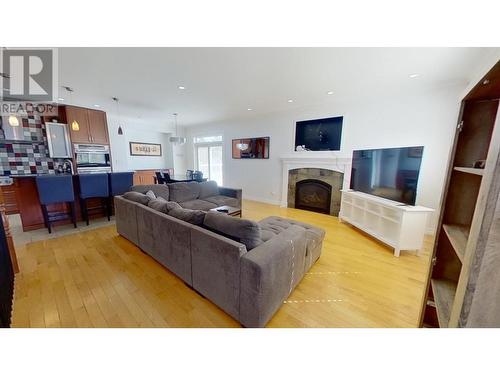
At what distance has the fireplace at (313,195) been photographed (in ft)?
14.1

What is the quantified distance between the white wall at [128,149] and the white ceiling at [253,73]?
63.3 inches

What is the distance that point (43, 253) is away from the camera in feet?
7.72

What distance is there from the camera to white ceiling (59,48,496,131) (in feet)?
6.73

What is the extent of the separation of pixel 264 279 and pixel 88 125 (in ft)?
19.7

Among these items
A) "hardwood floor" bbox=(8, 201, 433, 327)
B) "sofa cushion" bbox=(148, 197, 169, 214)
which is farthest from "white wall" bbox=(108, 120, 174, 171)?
"sofa cushion" bbox=(148, 197, 169, 214)

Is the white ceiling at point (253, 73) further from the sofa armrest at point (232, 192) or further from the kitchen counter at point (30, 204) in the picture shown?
the sofa armrest at point (232, 192)

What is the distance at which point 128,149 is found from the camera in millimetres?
6266

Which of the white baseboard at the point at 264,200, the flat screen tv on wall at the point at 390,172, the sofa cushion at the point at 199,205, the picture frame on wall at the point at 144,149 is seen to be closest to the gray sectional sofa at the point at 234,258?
the sofa cushion at the point at 199,205

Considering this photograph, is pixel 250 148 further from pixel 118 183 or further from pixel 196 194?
pixel 118 183

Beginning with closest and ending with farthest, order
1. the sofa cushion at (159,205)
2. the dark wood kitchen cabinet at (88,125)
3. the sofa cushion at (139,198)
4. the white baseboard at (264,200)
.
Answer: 1. the sofa cushion at (159,205)
2. the sofa cushion at (139,198)
3. the dark wood kitchen cabinet at (88,125)
4. the white baseboard at (264,200)

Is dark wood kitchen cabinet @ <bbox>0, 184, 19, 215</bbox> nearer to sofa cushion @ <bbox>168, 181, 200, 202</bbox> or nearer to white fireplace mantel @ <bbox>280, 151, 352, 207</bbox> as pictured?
sofa cushion @ <bbox>168, 181, 200, 202</bbox>

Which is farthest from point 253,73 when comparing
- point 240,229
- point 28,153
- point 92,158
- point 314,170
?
point 28,153
